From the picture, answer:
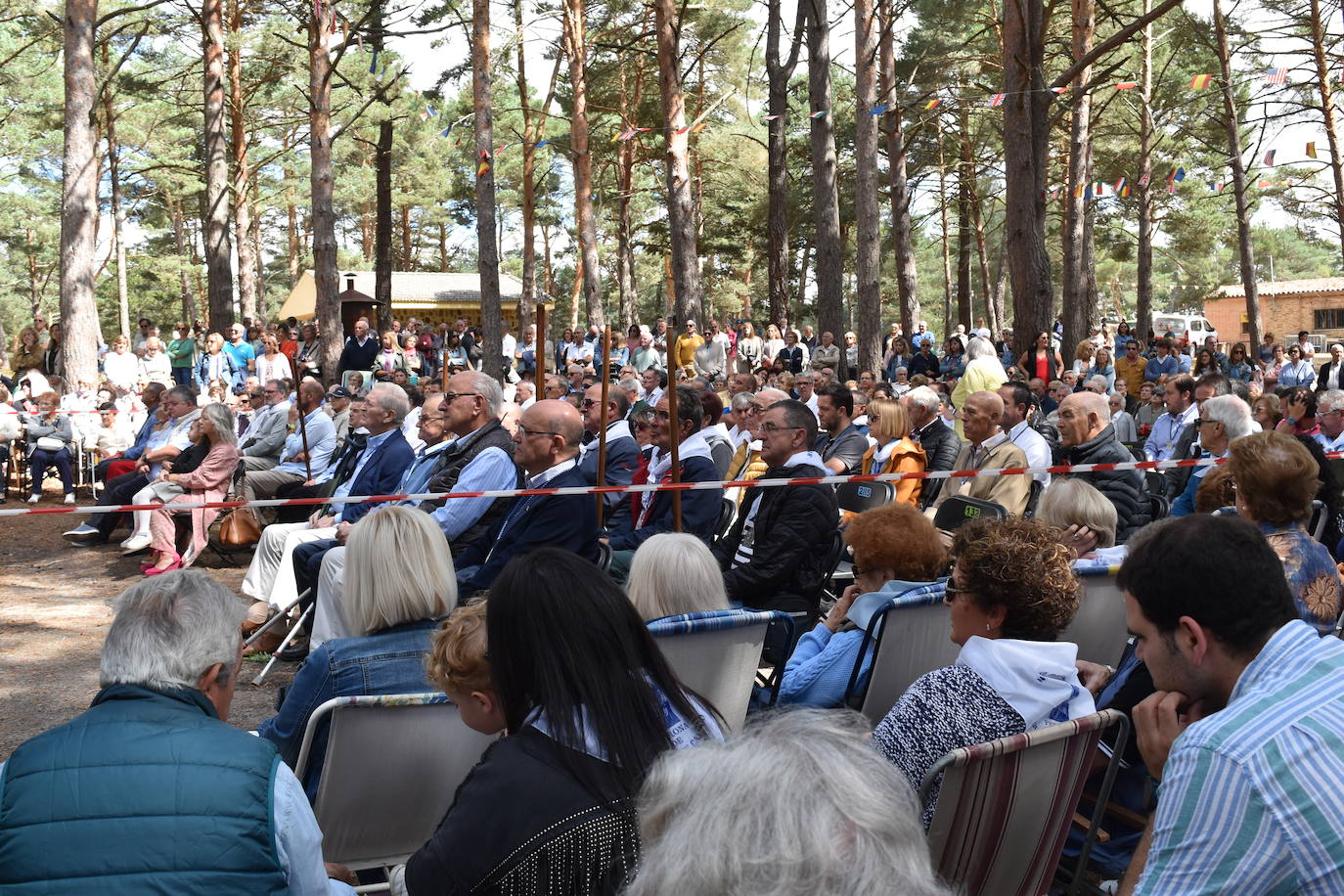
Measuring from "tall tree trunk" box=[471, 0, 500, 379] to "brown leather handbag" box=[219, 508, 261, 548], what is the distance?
10.4 meters

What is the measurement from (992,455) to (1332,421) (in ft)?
7.68

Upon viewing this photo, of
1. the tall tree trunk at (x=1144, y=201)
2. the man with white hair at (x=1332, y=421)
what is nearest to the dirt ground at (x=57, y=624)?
the man with white hair at (x=1332, y=421)

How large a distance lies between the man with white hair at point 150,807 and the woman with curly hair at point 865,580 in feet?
6.00

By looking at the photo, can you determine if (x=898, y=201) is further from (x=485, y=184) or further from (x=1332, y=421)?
(x=1332, y=421)

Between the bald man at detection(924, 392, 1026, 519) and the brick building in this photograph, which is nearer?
the bald man at detection(924, 392, 1026, 519)

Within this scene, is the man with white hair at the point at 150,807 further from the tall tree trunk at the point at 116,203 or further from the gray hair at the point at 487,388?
the tall tree trunk at the point at 116,203

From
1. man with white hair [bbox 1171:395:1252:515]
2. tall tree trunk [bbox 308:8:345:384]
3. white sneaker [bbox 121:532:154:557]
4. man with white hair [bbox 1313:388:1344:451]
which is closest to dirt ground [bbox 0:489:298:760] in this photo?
white sneaker [bbox 121:532:154:557]

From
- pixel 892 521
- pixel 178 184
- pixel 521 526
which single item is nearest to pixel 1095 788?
pixel 892 521

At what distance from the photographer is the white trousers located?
257 inches

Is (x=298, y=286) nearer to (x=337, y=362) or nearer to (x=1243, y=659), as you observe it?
(x=337, y=362)

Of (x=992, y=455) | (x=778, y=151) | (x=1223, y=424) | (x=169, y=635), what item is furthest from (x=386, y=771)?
(x=778, y=151)

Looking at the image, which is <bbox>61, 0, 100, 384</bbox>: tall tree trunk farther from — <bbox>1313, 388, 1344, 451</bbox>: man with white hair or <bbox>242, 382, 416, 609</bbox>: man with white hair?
<bbox>1313, 388, 1344, 451</bbox>: man with white hair

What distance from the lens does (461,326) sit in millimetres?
29062

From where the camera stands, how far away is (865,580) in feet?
13.2
